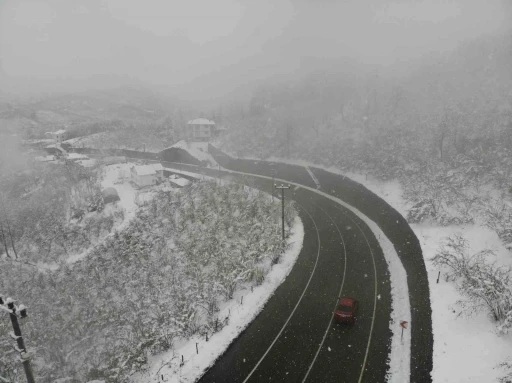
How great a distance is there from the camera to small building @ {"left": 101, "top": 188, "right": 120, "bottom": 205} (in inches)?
1966

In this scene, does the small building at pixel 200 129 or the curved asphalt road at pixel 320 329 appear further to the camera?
the small building at pixel 200 129

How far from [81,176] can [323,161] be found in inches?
1883

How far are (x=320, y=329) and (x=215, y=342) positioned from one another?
23.1ft

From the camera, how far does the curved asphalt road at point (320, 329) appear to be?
58.6ft

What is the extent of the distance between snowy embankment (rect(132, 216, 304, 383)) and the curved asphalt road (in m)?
0.51

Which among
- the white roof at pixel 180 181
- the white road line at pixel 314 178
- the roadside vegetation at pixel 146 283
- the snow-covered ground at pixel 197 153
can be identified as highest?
the snow-covered ground at pixel 197 153

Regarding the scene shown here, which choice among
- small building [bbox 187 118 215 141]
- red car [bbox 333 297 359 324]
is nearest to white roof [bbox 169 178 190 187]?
red car [bbox 333 297 359 324]

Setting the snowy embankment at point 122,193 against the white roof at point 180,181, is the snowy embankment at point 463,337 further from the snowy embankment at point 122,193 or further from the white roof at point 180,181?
the white roof at point 180,181

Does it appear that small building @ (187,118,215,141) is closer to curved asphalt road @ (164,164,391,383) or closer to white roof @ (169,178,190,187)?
white roof @ (169,178,190,187)

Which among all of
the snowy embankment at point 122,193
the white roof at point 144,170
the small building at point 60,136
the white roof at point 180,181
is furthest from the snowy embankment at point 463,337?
the small building at point 60,136

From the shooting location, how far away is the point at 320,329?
2127 cm

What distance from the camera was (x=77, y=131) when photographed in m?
95.1

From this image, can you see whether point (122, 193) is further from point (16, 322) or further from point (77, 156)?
point (16, 322)

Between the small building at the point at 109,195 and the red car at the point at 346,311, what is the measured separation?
40.5 metres
